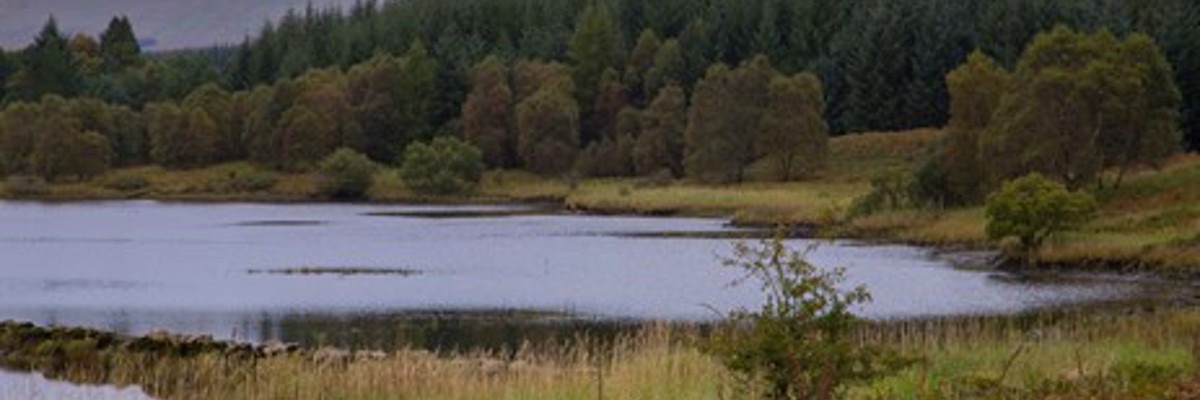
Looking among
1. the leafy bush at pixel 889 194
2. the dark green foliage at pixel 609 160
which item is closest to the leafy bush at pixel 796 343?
the leafy bush at pixel 889 194

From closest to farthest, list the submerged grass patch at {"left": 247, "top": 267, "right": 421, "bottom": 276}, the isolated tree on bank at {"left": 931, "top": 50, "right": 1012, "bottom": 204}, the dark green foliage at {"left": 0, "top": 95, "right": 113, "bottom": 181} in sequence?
the submerged grass patch at {"left": 247, "top": 267, "right": 421, "bottom": 276}
the isolated tree on bank at {"left": 931, "top": 50, "right": 1012, "bottom": 204}
the dark green foliage at {"left": 0, "top": 95, "right": 113, "bottom": 181}

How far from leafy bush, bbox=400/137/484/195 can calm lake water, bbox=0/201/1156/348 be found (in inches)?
1885

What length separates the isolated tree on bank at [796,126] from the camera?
493 ft

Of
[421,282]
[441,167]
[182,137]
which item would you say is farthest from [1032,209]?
[182,137]

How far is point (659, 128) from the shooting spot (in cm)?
16850

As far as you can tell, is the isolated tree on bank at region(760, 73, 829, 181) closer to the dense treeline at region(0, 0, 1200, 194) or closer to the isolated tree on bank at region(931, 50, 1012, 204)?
the dense treeline at region(0, 0, 1200, 194)

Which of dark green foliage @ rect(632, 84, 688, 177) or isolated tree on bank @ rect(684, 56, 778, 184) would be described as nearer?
A: isolated tree on bank @ rect(684, 56, 778, 184)

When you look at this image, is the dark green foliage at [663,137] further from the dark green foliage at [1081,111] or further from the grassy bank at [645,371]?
the grassy bank at [645,371]

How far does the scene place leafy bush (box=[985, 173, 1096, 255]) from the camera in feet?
245

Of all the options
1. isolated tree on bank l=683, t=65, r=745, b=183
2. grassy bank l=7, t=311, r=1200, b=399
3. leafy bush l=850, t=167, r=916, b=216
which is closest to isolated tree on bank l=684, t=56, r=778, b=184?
isolated tree on bank l=683, t=65, r=745, b=183

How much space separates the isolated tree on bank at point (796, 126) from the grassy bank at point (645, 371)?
108696 millimetres

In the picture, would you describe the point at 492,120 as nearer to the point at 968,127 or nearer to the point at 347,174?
the point at 347,174

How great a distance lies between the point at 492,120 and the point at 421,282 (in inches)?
4478

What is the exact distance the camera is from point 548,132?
174 metres
